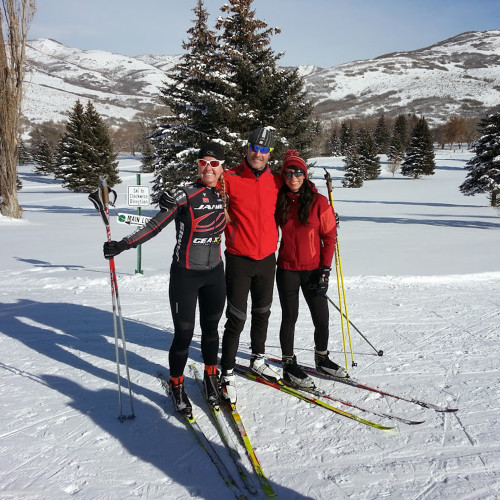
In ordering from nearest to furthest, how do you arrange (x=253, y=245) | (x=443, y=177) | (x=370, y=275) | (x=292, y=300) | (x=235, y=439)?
1. (x=235, y=439)
2. (x=253, y=245)
3. (x=292, y=300)
4. (x=370, y=275)
5. (x=443, y=177)

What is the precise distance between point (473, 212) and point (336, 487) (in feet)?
76.2

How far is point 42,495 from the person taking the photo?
2.26m

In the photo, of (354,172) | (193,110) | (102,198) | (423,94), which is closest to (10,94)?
(193,110)

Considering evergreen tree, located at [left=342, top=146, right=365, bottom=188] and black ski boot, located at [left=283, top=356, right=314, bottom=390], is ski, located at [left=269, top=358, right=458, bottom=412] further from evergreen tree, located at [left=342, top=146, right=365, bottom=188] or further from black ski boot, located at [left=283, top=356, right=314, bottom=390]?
evergreen tree, located at [left=342, top=146, right=365, bottom=188]

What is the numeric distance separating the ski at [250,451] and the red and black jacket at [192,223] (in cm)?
114

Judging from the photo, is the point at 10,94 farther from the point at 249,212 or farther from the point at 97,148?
the point at 97,148

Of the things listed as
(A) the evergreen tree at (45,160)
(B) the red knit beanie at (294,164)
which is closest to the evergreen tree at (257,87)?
(B) the red knit beanie at (294,164)

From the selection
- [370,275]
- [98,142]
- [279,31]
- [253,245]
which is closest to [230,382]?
[253,245]

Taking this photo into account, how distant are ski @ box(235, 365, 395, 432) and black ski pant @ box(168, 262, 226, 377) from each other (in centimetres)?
70

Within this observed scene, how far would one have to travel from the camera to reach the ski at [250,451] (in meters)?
2.32

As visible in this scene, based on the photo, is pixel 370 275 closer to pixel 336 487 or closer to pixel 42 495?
pixel 336 487

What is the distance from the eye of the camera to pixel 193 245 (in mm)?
2918

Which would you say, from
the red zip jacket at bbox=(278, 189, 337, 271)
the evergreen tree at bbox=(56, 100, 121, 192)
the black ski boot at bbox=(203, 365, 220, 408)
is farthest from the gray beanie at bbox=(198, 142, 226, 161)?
the evergreen tree at bbox=(56, 100, 121, 192)

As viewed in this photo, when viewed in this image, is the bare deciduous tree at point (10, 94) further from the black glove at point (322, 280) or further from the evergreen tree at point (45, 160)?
the evergreen tree at point (45, 160)
